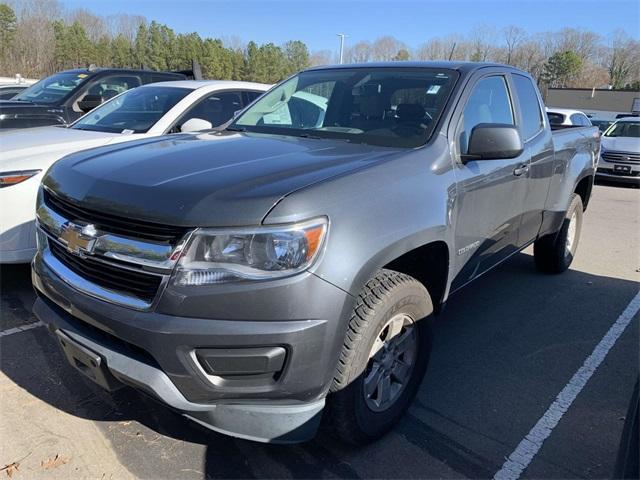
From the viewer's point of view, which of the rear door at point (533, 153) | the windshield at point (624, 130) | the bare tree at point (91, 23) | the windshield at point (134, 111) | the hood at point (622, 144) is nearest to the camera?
the rear door at point (533, 153)

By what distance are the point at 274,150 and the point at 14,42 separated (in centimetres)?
5901

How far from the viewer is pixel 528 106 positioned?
4.06 meters

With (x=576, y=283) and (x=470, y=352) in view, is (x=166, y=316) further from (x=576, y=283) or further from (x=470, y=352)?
(x=576, y=283)

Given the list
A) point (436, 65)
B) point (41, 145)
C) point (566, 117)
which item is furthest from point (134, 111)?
point (566, 117)

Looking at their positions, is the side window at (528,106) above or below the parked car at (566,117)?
above

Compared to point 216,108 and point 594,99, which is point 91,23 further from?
point 216,108

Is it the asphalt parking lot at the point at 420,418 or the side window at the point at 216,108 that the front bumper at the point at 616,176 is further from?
the side window at the point at 216,108

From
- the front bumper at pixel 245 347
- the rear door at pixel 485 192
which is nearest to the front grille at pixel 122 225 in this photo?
the front bumper at pixel 245 347

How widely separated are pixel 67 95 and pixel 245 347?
6.79 meters

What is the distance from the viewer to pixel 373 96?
338 cm

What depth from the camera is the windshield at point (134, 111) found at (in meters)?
5.20

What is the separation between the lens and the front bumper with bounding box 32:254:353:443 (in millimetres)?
1915

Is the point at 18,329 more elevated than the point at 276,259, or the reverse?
the point at 276,259

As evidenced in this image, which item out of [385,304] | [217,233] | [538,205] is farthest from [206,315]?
[538,205]
